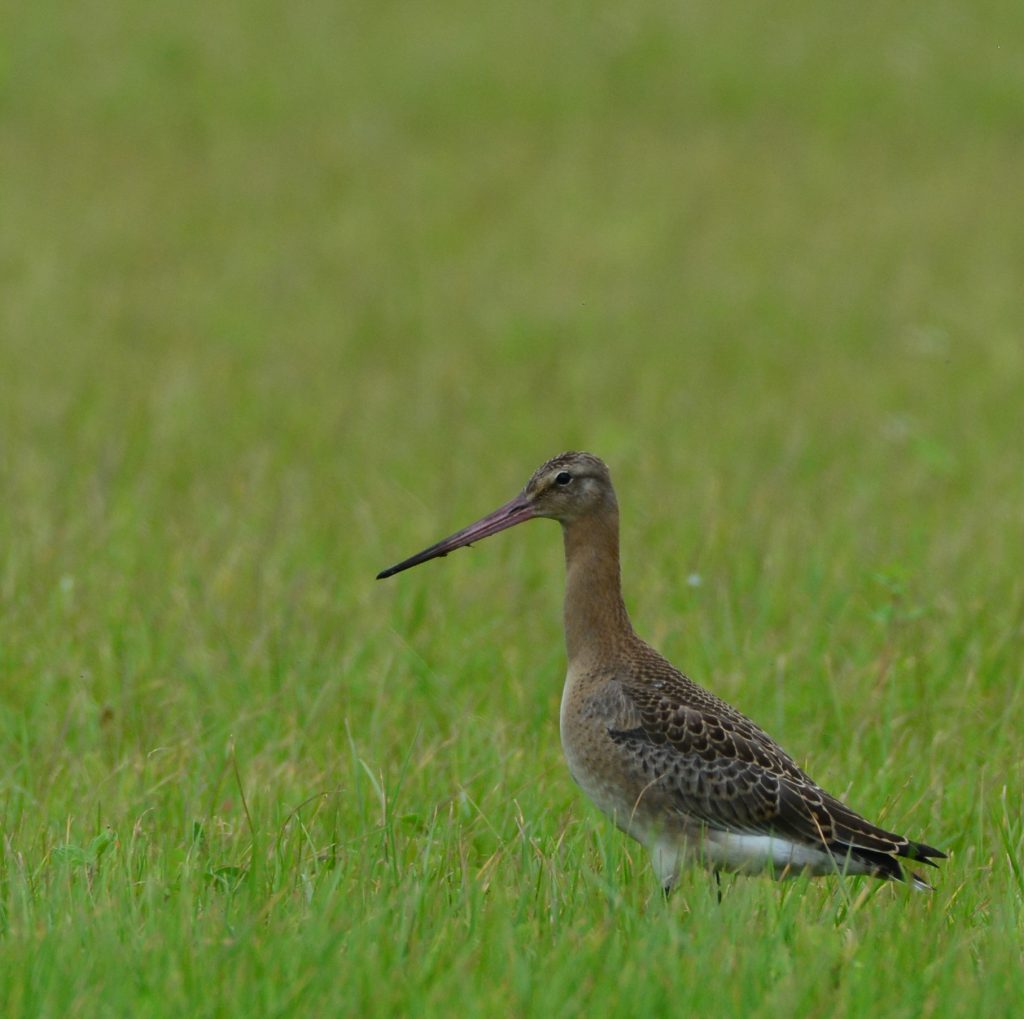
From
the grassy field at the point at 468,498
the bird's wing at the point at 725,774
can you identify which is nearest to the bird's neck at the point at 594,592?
the bird's wing at the point at 725,774

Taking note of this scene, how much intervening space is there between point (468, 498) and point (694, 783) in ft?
13.3

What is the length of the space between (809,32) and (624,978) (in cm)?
2085

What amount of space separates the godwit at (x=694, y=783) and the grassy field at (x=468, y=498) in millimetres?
131

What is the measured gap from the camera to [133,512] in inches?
327

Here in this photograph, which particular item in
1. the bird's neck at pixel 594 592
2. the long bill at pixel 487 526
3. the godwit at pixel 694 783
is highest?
the long bill at pixel 487 526

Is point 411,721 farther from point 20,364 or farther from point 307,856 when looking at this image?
point 20,364

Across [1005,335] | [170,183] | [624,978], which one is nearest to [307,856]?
[624,978]

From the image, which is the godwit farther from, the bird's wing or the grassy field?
the grassy field

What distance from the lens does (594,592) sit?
18.1 feet

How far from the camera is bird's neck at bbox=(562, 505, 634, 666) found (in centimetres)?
546

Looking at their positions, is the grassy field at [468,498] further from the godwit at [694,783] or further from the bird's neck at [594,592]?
the bird's neck at [594,592]

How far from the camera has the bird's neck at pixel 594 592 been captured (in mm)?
5465

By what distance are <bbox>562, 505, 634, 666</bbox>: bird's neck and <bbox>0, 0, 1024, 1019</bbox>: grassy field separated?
421 mm

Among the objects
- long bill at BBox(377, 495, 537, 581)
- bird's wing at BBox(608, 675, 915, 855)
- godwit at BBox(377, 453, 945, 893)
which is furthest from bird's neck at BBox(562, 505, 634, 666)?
bird's wing at BBox(608, 675, 915, 855)
